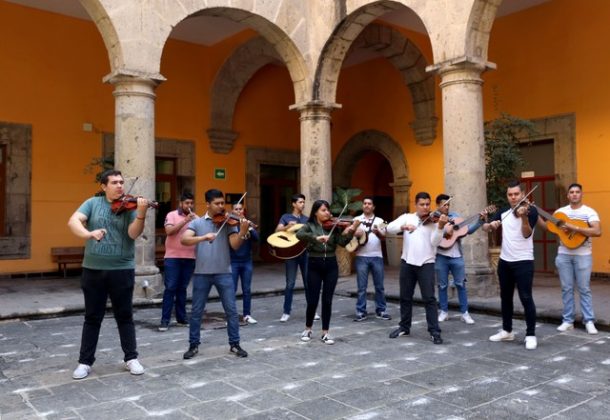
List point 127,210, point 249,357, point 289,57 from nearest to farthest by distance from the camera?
1. point 127,210
2. point 249,357
3. point 289,57

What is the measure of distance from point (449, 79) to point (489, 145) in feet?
5.14

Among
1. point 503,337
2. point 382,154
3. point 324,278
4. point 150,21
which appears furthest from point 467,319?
point 382,154

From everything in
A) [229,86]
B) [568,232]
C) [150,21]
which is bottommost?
[568,232]

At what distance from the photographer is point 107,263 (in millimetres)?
4461

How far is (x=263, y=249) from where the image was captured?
1476 cm

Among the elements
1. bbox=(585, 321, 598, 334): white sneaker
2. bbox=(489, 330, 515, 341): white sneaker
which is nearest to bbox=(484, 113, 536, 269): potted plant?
bbox=(585, 321, 598, 334): white sneaker

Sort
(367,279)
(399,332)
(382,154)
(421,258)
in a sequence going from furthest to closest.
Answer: (382,154) → (367,279) → (399,332) → (421,258)

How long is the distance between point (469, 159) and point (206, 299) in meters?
4.61

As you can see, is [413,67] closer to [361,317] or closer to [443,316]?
[443,316]

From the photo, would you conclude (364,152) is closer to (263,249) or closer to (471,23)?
(263,249)

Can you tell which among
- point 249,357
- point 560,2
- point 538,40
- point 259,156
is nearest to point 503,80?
point 538,40

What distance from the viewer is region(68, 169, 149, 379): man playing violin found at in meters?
4.45

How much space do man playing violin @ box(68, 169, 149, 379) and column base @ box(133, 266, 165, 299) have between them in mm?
3576

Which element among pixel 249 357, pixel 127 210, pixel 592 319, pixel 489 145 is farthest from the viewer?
pixel 489 145
